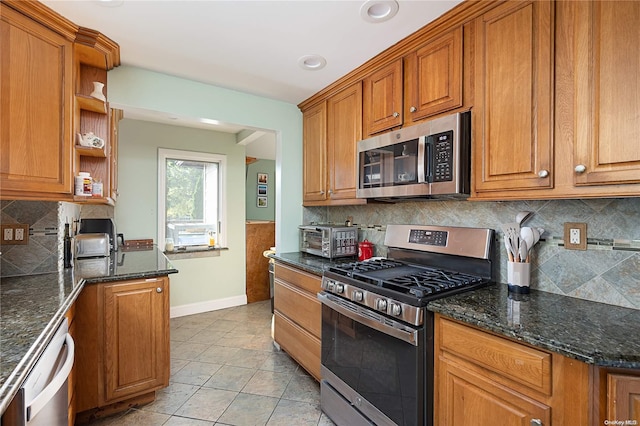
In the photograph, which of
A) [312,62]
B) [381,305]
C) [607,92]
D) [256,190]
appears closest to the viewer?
[607,92]

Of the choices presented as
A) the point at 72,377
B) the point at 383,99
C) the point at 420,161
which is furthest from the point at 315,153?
the point at 72,377

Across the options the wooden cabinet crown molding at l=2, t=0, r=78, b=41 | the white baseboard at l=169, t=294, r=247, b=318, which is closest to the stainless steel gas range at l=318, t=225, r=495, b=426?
the wooden cabinet crown molding at l=2, t=0, r=78, b=41

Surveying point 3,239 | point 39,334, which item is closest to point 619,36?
point 39,334

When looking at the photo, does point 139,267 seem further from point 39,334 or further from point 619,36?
point 619,36

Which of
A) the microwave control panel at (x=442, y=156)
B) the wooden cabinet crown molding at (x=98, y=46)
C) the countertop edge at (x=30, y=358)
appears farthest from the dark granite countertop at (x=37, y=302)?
the microwave control panel at (x=442, y=156)

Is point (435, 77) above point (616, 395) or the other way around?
above

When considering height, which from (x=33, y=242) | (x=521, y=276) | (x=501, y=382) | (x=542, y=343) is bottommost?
(x=501, y=382)

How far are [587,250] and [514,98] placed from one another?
2.61 ft

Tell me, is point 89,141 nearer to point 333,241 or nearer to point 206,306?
point 333,241

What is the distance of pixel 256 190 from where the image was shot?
19.4 feet

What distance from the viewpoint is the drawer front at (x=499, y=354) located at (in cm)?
105

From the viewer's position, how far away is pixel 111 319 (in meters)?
1.90

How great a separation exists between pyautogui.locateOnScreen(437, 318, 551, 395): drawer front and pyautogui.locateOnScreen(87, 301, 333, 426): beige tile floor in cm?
111

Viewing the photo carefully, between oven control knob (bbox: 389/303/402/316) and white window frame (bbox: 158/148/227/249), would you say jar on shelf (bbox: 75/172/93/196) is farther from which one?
oven control knob (bbox: 389/303/402/316)
